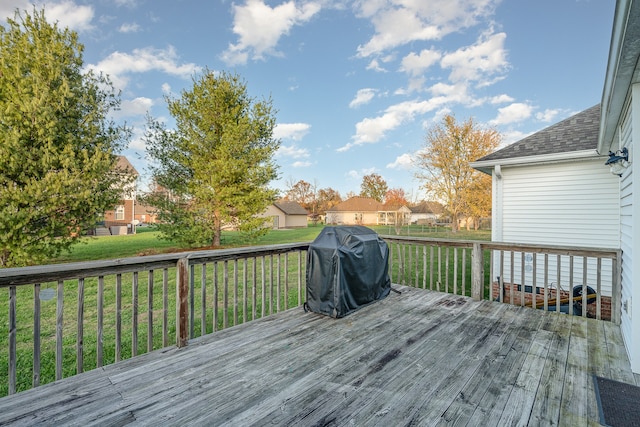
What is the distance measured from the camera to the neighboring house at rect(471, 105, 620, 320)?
4941mm

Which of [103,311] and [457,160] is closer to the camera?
[103,311]

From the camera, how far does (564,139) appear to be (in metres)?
5.50

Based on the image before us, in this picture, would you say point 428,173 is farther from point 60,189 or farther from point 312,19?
point 60,189

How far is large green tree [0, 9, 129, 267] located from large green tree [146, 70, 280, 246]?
2.22 m

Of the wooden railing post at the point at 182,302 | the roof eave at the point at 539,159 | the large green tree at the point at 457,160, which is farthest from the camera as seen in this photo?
the large green tree at the point at 457,160

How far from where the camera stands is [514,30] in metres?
6.73

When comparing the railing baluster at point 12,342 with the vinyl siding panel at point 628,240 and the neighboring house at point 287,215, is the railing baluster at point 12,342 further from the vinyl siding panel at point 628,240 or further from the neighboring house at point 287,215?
the neighboring house at point 287,215

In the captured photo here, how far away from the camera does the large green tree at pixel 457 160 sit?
17.1 metres

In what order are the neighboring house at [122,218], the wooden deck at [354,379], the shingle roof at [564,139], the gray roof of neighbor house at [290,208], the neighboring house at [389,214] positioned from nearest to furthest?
the wooden deck at [354,379], the shingle roof at [564,139], the neighboring house at [122,218], the gray roof of neighbor house at [290,208], the neighboring house at [389,214]

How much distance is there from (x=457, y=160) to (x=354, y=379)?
17.9 m

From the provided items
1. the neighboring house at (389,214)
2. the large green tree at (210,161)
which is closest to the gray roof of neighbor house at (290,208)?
the neighboring house at (389,214)

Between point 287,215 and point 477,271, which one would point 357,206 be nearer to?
point 287,215

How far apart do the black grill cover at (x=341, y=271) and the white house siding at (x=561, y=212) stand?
128 inches

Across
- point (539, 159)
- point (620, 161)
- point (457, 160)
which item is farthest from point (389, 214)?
point (620, 161)
